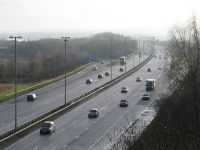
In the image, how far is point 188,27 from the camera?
1967 inches

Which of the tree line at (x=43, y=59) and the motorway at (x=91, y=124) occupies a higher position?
the tree line at (x=43, y=59)

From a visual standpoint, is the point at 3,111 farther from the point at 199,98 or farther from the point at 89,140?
the point at 199,98

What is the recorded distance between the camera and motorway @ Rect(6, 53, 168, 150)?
41469 millimetres

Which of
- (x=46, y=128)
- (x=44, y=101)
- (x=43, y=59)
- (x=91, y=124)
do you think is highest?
(x=43, y=59)

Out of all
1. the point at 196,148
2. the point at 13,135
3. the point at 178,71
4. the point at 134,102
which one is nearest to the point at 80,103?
the point at 134,102

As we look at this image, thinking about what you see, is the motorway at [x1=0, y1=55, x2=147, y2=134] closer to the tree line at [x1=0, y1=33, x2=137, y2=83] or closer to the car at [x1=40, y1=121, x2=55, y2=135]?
the car at [x1=40, y1=121, x2=55, y2=135]

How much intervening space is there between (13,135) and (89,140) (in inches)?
252

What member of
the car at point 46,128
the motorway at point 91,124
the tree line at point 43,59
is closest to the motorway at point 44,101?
the motorway at point 91,124

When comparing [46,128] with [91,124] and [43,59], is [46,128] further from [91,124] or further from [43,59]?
[43,59]

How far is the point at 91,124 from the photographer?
52.1 metres

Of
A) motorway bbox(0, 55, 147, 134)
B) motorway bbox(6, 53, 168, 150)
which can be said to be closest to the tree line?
motorway bbox(0, 55, 147, 134)

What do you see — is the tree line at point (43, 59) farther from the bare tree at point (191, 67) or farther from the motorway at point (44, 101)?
the bare tree at point (191, 67)

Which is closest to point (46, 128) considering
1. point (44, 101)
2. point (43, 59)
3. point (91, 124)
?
point (91, 124)

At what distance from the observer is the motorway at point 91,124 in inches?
1633
